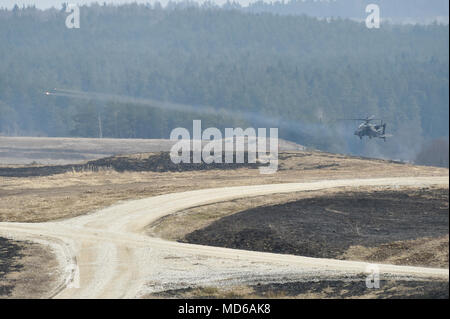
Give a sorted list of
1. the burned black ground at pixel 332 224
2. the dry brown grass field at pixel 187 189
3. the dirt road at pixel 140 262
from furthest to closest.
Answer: the burned black ground at pixel 332 224
the dry brown grass field at pixel 187 189
the dirt road at pixel 140 262

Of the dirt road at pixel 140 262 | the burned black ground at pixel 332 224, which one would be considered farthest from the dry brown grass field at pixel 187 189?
the burned black ground at pixel 332 224

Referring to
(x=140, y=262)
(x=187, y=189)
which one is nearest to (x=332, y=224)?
(x=140, y=262)

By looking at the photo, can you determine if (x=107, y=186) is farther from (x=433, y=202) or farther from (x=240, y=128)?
(x=240, y=128)

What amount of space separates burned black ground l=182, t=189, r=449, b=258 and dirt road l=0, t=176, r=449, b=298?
2.23 metres

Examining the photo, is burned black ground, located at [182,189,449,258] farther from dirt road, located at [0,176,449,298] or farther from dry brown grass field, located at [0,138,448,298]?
dirt road, located at [0,176,449,298]

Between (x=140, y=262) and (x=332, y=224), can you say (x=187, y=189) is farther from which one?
(x=140, y=262)

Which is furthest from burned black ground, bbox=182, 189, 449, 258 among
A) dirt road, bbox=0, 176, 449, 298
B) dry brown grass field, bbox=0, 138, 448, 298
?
dirt road, bbox=0, 176, 449, 298

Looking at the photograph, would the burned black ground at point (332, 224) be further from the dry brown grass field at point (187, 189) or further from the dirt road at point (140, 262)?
the dirt road at point (140, 262)

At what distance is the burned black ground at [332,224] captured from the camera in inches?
1724

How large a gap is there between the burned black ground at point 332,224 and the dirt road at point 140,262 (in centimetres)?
223

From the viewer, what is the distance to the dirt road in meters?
34.9

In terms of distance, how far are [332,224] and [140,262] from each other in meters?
14.9

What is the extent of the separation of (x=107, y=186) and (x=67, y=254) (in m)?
29.0

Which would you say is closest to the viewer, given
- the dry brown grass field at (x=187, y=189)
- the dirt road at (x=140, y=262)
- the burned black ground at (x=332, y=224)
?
the dirt road at (x=140, y=262)
